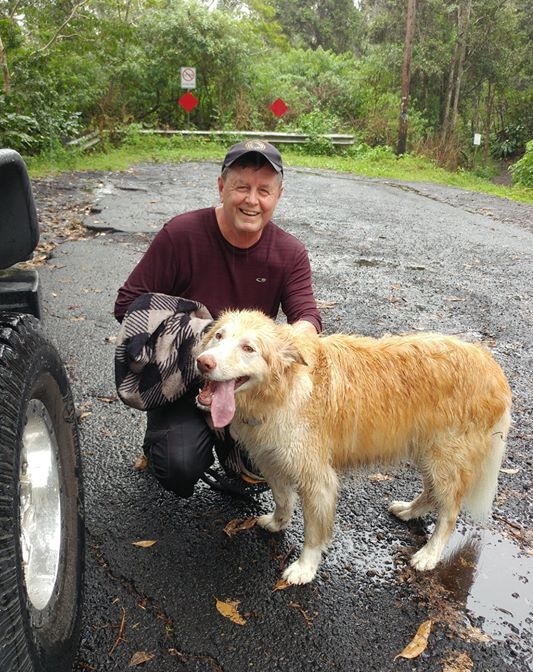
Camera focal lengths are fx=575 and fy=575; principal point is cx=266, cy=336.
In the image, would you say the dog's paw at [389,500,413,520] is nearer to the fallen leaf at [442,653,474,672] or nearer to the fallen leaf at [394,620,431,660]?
the fallen leaf at [394,620,431,660]

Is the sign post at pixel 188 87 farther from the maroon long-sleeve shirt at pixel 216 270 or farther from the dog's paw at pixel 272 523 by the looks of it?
the dog's paw at pixel 272 523

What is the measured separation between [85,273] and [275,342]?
17.2 ft

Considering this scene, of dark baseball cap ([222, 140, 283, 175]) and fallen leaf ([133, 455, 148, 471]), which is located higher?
dark baseball cap ([222, 140, 283, 175])

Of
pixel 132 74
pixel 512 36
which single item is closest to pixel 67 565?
pixel 132 74

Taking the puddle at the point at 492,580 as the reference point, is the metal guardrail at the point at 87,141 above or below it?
above

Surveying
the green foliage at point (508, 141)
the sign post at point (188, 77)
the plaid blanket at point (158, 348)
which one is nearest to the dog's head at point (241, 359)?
the plaid blanket at point (158, 348)

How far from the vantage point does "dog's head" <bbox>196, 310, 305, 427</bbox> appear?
2.42 metres

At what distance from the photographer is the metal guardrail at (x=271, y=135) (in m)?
23.5

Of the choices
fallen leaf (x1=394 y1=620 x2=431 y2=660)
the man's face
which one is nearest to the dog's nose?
the man's face

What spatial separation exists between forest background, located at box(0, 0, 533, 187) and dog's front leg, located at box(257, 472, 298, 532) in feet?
50.6

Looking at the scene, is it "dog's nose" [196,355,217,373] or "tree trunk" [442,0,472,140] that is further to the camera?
"tree trunk" [442,0,472,140]

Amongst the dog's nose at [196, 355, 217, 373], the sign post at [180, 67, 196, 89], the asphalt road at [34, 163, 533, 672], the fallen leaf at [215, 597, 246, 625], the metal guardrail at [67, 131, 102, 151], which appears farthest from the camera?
the sign post at [180, 67, 196, 89]

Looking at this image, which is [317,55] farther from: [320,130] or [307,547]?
[307,547]

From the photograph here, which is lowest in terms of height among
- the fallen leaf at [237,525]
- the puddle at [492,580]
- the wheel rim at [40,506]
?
the puddle at [492,580]
